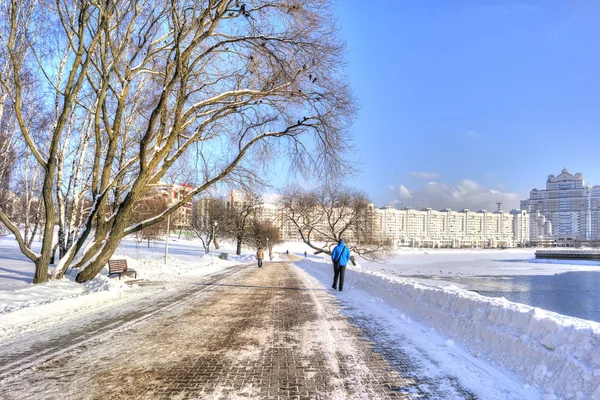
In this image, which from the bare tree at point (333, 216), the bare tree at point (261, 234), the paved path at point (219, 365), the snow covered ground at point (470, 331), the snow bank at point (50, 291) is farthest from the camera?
the bare tree at point (261, 234)

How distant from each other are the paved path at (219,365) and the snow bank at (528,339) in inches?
62.0

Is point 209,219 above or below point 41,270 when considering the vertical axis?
above

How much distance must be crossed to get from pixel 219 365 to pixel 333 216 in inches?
1573

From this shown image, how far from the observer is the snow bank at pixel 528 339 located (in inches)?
167

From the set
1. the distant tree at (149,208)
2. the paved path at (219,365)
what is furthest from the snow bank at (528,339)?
the distant tree at (149,208)

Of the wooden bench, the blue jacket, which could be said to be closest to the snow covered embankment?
the blue jacket

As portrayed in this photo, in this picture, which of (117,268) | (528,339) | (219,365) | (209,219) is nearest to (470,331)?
→ (528,339)

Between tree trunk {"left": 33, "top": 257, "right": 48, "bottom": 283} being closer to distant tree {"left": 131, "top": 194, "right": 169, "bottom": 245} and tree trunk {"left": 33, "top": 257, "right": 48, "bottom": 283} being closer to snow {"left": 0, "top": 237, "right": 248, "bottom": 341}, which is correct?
snow {"left": 0, "top": 237, "right": 248, "bottom": 341}

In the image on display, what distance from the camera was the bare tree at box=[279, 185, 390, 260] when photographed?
42.7 meters

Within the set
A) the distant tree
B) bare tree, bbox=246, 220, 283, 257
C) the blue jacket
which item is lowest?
bare tree, bbox=246, 220, 283, 257

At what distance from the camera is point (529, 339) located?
530cm

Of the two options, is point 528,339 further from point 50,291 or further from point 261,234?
point 261,234

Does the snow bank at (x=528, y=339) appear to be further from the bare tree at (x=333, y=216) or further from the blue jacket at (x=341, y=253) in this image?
the bare tree at (x=333, y=216)

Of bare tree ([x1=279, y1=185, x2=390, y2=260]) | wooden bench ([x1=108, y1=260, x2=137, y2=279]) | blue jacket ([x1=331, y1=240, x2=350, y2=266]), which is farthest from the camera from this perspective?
bare tree ([x1=279, y1=185, x2=390, y2=260])
